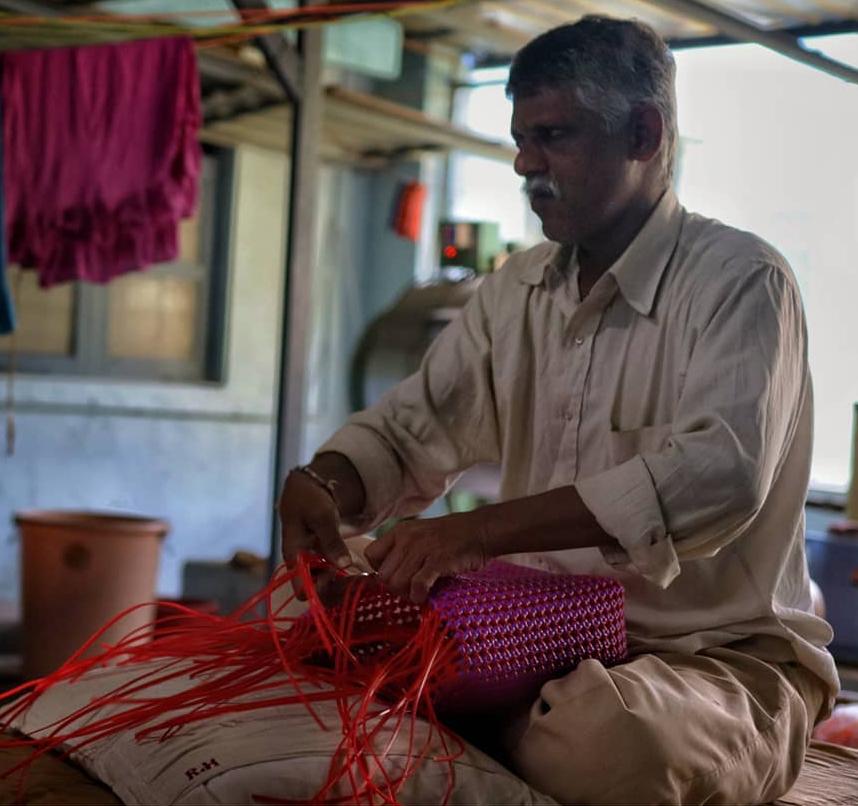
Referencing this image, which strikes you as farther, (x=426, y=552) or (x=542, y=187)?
(x=542, y=187)

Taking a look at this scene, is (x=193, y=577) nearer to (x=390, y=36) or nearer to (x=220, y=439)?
(x=220, y=439)

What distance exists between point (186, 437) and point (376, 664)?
602 cm

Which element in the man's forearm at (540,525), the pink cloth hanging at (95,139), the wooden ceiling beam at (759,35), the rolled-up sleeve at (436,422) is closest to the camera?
the man's forearm at (540,525)

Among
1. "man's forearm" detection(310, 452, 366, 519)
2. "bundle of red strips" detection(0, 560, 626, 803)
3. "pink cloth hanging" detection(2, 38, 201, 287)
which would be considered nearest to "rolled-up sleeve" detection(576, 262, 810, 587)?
"bundle of red strips" detection(0, 560, 626, 803)

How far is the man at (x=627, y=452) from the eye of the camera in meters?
1.66

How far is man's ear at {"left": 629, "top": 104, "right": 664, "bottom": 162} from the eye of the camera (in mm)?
1988

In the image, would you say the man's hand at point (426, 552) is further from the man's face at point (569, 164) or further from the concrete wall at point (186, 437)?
the concrete wall at point (186, 437)

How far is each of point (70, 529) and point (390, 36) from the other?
412 centimetres

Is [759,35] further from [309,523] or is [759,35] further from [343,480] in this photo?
[309,523]

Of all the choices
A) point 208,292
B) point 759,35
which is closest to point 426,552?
point 759,35

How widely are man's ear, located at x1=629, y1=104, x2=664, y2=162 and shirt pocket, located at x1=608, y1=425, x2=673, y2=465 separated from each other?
43cm

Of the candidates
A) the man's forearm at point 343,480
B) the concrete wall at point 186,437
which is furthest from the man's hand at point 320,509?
the concrete wall at point 186,437

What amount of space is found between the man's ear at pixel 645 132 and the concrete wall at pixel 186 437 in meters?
5.27

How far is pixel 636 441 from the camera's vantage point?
1.96 meters
